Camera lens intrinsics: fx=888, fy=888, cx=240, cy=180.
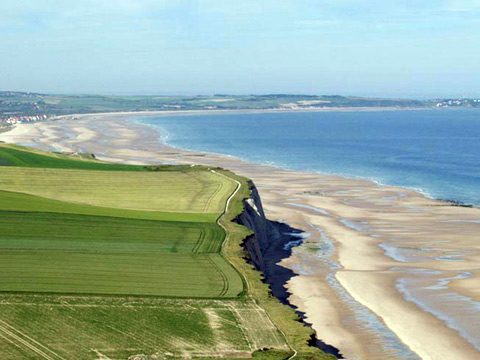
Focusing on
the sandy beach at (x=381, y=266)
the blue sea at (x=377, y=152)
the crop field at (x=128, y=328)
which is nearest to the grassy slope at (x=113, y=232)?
the crop field at (x=128, y=328)


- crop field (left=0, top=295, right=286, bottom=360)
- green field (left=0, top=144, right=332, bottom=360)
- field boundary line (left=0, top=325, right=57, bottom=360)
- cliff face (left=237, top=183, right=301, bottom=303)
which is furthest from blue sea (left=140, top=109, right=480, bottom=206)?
field boundary line (left=0, top=325, right=57, bottom=360)

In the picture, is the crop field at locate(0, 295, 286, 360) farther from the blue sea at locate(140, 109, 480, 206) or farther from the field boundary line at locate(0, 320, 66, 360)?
the blue sea at locate(140, 109, 480, 206)

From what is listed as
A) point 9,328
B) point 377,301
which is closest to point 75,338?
point 9,328

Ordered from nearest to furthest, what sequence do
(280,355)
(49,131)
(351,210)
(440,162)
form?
(280,355)
(351,210)
(440,162)
(49,131)

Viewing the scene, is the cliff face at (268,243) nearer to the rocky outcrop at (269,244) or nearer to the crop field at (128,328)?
the rocky outcrop at (269,244)

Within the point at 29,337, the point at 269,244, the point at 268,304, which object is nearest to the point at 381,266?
the point at 269,244

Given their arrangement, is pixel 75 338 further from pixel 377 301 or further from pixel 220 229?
pixel 220 229

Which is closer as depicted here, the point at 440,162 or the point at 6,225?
the point at 6,225
